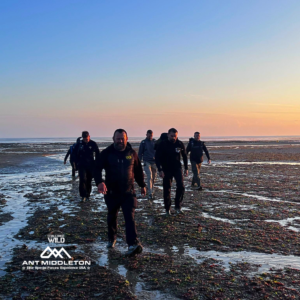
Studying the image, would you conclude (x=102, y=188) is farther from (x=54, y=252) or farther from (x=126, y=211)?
(x=54, y=252)

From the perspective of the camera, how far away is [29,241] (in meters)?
6.42

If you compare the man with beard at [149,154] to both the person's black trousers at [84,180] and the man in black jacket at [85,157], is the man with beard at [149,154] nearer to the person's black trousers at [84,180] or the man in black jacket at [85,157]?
the man in black jacket at [85,157]

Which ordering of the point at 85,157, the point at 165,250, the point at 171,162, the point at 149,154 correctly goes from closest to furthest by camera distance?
1. the point at 165,250
2. the point at 171,162
3. the point at 85,157
4. the point at 149,154

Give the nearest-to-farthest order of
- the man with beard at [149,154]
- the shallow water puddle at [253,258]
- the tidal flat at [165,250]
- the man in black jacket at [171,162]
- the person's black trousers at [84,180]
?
the tidal flat at [165,250] < the shallow water puddle at [253,258] < the man in black jacket at [171,162] < the person's black trousers at [84,180] < the man with beard at [149,154]

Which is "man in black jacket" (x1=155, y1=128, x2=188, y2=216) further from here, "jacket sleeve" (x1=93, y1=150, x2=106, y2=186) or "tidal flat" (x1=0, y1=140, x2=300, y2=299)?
"jacket sleeve" (x1=93, y1=150, x2=106, y2=186)

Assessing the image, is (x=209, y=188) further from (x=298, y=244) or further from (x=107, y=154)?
(x=107, y=154)

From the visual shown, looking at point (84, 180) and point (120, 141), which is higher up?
point (120, 141)

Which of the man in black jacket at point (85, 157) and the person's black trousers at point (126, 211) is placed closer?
the person's black trousers at point (126, 211)

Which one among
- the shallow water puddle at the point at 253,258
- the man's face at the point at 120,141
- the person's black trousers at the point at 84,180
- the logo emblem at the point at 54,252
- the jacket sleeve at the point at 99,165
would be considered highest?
the man's face at the point at 120,141

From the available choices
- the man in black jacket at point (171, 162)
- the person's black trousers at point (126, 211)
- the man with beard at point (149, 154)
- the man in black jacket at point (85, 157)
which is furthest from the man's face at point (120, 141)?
the man with beard at point (149, 154)

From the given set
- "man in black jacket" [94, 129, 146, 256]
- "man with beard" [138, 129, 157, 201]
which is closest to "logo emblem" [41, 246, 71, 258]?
"man in black jacket" [94, 129, 146, 256]

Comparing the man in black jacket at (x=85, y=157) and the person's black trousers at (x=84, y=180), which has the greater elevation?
the man in black jacket at (x=85, y=157)

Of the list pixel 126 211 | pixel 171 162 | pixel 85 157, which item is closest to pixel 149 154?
pixel 85 157

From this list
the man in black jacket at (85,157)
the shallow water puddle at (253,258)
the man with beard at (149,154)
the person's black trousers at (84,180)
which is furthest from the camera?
the man with beard at (149,154)
